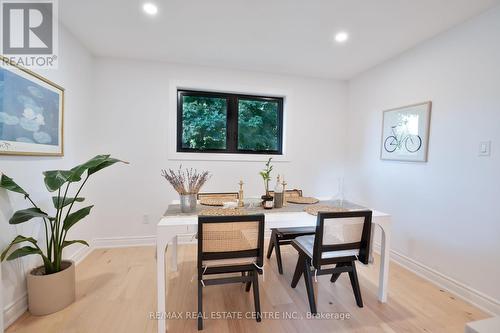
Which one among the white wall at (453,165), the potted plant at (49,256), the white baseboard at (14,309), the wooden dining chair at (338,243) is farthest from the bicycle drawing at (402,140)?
the white baseboard at (14,309)

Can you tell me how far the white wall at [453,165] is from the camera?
182cm

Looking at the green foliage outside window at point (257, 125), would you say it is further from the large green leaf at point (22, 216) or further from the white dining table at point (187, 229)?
the large green leaf at point (22, 216)

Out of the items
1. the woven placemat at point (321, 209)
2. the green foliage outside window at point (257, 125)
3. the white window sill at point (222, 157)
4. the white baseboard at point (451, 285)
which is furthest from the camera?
the green foliage outside window at point (257, 125)

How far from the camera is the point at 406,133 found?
2.52 m

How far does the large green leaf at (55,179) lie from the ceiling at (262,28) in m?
1.40

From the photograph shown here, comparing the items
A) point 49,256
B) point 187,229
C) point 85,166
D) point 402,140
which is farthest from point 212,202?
point 402,140

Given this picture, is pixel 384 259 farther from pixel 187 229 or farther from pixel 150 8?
pixel 150 8

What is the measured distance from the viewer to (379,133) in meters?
2.91

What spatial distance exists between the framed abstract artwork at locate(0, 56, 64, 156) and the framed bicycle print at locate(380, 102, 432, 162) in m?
3.54

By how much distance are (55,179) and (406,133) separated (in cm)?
328

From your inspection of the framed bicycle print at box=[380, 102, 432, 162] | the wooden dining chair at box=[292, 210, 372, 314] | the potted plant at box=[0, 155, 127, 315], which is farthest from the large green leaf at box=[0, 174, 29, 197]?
the framed bicycle print at box=[380, 102, 432, 162]

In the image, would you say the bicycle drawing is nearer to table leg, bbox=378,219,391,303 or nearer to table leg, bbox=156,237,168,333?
table leg, bbox=378,219,391,303

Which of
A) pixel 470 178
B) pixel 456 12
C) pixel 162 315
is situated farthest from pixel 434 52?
pixel 162 315

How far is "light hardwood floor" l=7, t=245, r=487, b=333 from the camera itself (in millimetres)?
1597
